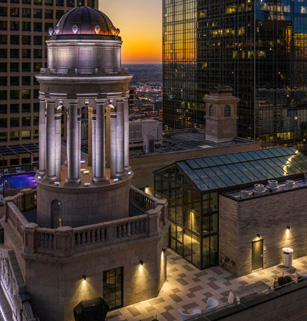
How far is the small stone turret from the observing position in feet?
182

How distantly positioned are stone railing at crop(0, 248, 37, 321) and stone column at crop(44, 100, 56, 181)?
6208 mm

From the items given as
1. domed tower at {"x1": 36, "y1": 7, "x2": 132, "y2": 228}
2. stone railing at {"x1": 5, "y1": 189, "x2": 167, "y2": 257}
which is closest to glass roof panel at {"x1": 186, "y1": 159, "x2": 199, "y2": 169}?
stone railing at {"x1": 5, "y1": 189, "x2": 167, "y2": 257}

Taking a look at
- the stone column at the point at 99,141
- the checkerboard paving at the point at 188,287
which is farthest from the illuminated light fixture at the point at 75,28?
the checkerboard paving at the point at 188,287

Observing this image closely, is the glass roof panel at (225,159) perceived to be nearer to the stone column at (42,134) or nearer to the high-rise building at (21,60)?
the stone column at (42,134)

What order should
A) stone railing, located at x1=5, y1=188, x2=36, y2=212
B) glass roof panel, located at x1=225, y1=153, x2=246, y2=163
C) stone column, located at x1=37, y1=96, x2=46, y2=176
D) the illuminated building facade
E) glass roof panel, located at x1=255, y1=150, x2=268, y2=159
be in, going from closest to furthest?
the illuminated building facade
stone column, located at x1=37, y1=96, x2=46, y2=176
stone railing, located at x1=5, y1=188, x2=36, y2=212
glass roof panel, located at x1=225, y1=153, x2=246, y2=163
glass roof panel, located at x1=255, y1=150, x2=268, y2=159

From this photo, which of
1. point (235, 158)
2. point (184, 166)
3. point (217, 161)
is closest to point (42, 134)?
point (184, 166)

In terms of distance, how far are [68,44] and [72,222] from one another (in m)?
11.6

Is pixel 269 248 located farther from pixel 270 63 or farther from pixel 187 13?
pixel 187 13

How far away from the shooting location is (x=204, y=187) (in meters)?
36.6

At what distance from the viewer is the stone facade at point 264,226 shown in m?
35.6

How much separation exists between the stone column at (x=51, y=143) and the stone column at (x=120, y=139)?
424cm

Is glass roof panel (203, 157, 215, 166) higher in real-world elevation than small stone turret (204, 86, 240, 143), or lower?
lower

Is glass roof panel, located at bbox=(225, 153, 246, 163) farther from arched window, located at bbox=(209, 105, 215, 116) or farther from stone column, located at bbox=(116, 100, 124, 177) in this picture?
stone column, located at bbox=(116, 100, 124, 177)

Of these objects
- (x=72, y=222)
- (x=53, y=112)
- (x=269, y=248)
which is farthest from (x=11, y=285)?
(x=269, y=248)
